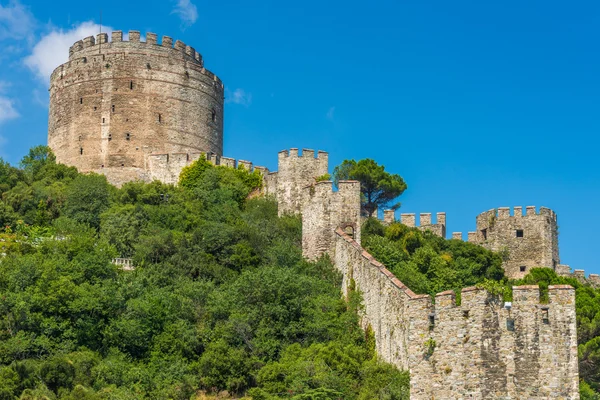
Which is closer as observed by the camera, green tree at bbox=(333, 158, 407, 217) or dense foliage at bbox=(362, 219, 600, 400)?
dense foliage at bbox=(362, 219, 600, 400)

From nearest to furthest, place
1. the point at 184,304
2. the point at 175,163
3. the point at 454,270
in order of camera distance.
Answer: the point at 184,304, the point at 454,270, the point at 175,163

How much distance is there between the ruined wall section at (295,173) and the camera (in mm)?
41562

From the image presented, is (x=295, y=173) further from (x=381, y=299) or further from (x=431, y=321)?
(x=431, y=321)

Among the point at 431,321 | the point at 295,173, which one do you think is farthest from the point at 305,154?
the point at 431,321

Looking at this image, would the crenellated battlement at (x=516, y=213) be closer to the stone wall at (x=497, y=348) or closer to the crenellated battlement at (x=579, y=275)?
the crenellated battlement at (x=579, y=275)

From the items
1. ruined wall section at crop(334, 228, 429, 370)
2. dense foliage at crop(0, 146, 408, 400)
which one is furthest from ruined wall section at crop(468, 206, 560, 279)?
ruined wall section at crop(334, 228, 429, 370)

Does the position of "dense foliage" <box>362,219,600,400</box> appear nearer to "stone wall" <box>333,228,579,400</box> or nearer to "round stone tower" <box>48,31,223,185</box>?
"stone wall" <box>333,228,579,400</box>

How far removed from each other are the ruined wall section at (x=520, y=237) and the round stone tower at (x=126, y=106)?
13.1 meters

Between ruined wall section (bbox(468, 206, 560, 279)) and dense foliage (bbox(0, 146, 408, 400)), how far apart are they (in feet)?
39.7

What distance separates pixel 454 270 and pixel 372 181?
25.2ft

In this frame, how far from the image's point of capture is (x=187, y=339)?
30641 mm

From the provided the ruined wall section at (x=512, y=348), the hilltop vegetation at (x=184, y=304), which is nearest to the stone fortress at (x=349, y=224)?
the ruined wall section at (x=512, y=348)

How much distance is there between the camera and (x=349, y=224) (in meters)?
35.9

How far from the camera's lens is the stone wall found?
21531 millimetres
